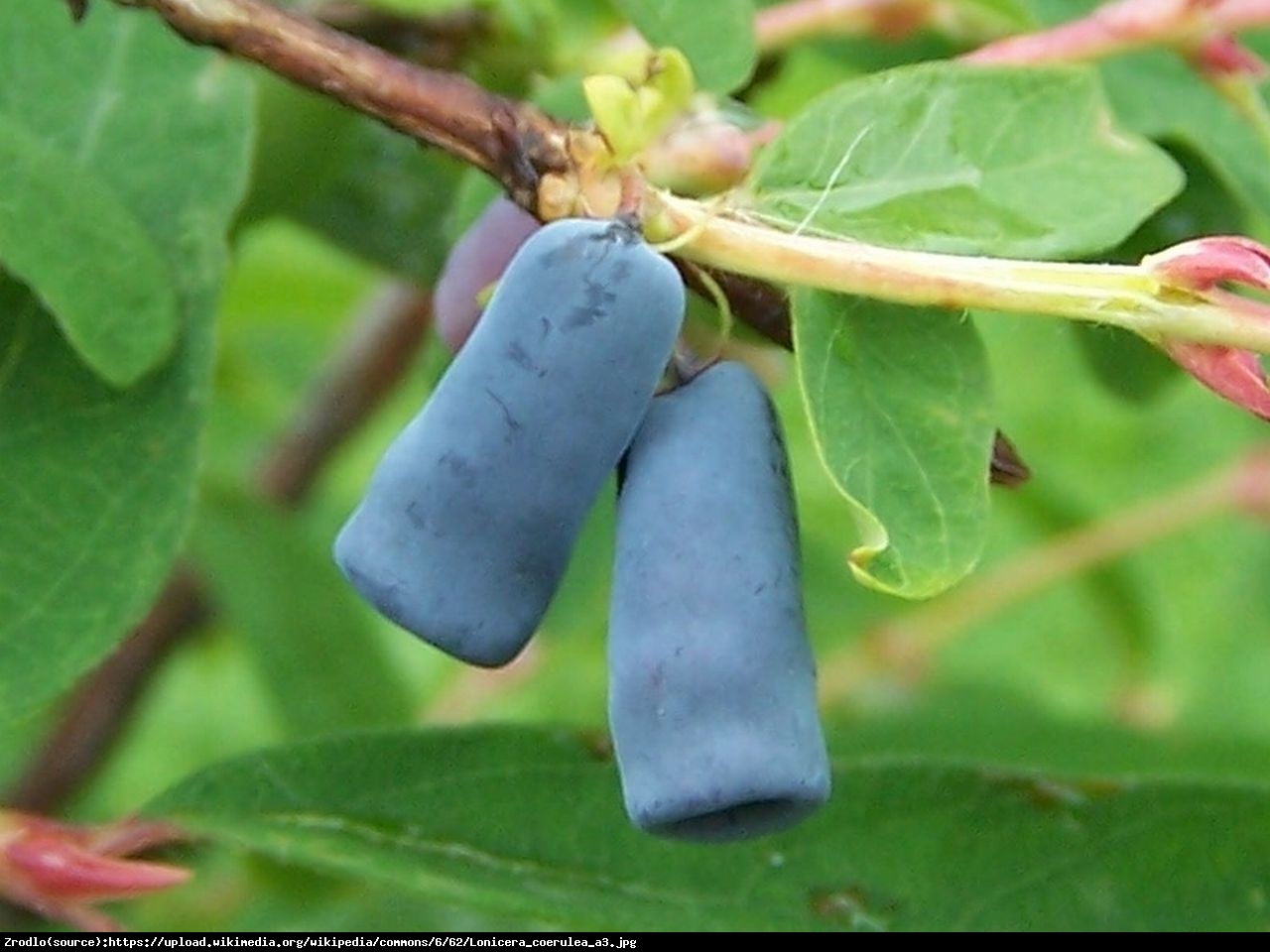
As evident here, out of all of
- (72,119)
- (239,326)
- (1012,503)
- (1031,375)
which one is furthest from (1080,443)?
(72,119)

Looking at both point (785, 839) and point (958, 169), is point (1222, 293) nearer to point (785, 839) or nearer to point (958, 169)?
point (958, 169)

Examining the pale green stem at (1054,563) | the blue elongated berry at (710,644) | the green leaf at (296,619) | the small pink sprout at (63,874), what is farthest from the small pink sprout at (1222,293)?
the pale green stem at (1054,563)

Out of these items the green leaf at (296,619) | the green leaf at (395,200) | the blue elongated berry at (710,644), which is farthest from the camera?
the green leaf at (296,619)

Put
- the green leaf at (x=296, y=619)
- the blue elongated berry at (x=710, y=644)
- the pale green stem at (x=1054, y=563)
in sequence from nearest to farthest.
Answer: the blue elongated berry at (x=710, y=644) < the green leaf at (x=296, y=619) < the pale green stem at (x=1054, y=563)

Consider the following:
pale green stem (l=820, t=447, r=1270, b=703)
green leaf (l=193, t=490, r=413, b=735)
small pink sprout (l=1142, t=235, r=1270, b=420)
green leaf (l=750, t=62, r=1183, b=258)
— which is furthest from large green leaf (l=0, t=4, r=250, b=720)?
pale green stem (l=820, t=447, r=1270, b=703)

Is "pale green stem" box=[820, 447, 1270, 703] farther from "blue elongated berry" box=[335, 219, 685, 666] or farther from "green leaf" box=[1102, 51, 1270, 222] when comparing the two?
"blue elongated berry" box=[335, 219, 685, 666]

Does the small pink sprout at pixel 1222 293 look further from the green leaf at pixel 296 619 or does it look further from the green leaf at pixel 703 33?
the green leaf at pixel 296 619
